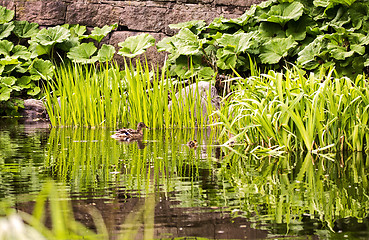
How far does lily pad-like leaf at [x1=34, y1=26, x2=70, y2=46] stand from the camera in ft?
26.5

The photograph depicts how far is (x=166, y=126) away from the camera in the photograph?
18.2 ft

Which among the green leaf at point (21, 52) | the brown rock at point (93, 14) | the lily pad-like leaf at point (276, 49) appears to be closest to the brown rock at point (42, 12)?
the brown rock at point (93, 14)

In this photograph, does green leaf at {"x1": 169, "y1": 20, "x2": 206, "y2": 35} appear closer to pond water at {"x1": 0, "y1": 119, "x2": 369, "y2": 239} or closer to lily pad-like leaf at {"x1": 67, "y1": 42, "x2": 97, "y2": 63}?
lily pad-like leaf at {"x1": 67, "y1": 42, "x2": 97, "y2": 63}

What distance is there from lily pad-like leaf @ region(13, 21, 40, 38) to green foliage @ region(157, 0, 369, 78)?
220cm

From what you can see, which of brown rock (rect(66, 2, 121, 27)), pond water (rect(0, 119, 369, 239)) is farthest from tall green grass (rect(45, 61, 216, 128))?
brown rock (rect(66, 2, 121, 27))

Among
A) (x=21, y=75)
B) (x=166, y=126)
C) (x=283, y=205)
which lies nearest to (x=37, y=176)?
(x=283, y=205)

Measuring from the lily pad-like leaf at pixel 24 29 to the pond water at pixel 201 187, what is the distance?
4919 mm

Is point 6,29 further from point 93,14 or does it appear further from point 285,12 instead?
point 285,12

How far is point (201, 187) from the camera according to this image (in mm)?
2236

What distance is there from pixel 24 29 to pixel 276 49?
4.34 meters

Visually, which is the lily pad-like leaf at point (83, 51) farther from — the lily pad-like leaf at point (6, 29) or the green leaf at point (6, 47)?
the lily pad-like leaf at point (6, 29)

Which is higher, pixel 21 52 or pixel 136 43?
pixel 136 43

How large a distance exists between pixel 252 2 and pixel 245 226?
7.84 metres

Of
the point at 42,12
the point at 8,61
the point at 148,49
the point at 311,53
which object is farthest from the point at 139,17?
the point at 311,53
